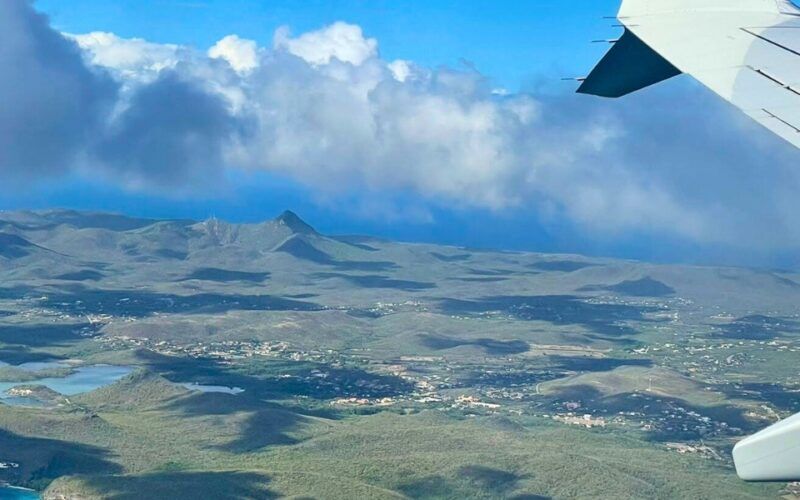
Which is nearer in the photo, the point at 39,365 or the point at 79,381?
the point at 79,381

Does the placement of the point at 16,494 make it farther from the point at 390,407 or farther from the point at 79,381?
the point at 79,381

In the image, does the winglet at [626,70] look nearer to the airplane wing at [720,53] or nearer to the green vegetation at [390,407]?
the airplane wing at [720,53]

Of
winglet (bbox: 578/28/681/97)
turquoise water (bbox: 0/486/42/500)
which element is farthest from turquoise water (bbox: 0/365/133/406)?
winglet (bbox: 578/28/681/97)

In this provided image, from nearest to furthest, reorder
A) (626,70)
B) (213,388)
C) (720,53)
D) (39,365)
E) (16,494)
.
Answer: (720,53) → (626,70) → (16,494) → (213,388) → (39,365)

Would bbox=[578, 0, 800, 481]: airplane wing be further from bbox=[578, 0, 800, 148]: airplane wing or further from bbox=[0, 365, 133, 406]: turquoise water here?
bbox=[0, 365, 133, 406]: turquoise water

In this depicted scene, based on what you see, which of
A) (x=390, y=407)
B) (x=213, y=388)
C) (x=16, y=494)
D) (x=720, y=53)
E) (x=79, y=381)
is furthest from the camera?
(x=79, y=381)

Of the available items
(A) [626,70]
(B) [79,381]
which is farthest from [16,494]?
(A) [626,70]

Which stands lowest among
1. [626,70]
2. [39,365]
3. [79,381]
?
[79,381]

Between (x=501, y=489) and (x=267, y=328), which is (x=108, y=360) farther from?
(x=501, y=489)
